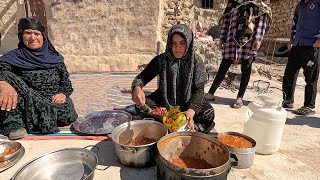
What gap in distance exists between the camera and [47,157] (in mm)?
1874

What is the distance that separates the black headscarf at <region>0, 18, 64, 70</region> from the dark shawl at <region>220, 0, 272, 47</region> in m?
2.63

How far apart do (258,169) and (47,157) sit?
6.21ft

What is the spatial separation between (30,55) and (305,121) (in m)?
3.68

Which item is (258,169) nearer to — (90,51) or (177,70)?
(177,70)

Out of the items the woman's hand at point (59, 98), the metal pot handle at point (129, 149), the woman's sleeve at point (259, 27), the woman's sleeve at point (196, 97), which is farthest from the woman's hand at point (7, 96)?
the woman's sleeve at point (259, 27)

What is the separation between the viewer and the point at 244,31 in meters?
3.33

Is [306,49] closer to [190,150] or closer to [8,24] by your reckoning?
[190,150]

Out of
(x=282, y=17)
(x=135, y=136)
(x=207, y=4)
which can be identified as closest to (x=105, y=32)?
(x=135, y=136)

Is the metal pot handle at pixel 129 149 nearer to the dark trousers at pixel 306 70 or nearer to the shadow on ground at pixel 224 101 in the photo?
the shadow on ground at pixel 224 101

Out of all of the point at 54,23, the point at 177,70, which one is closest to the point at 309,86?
the point at 177,70

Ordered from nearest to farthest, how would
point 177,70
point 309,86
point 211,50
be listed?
point 177,70 < point 309,86 < point 211,50

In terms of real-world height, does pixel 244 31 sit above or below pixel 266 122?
above

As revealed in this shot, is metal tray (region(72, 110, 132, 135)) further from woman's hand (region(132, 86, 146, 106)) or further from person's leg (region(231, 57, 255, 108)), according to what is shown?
person's leg (region(231, 57, 255, 108))

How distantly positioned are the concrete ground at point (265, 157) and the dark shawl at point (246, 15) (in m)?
1.21
